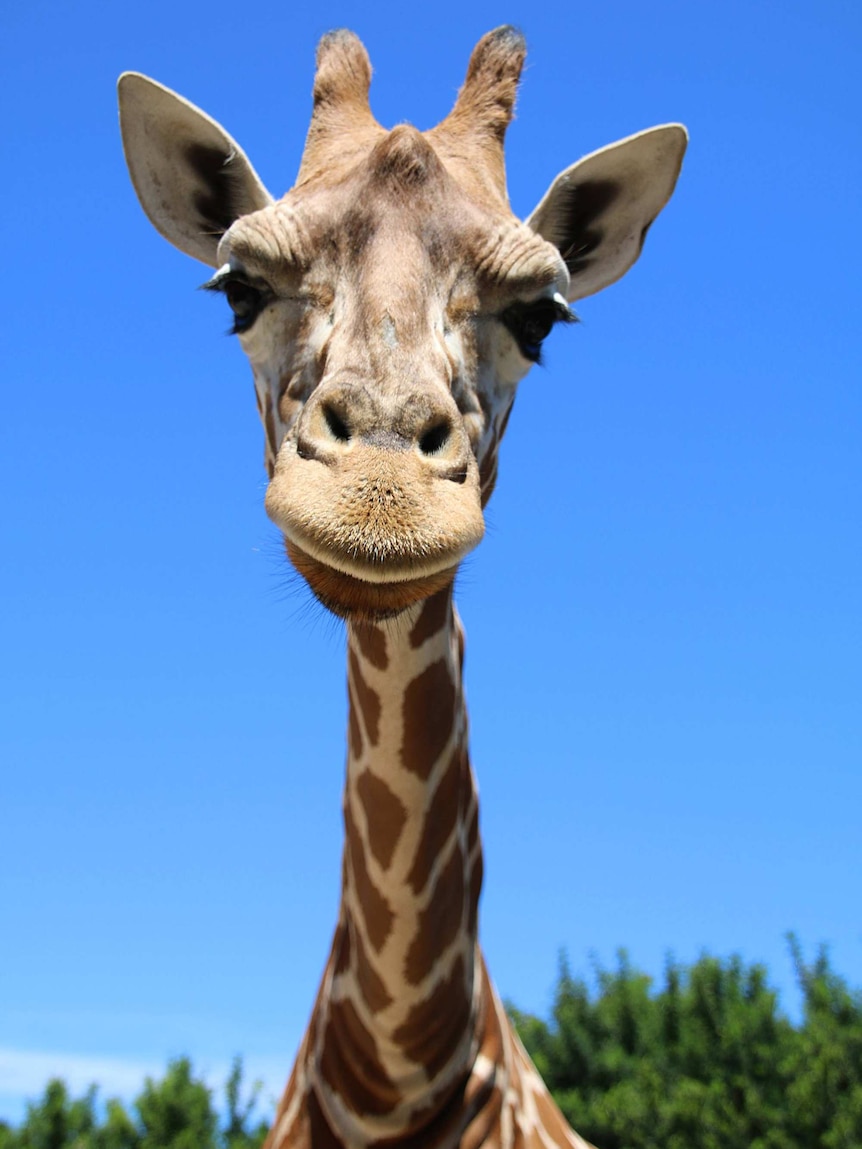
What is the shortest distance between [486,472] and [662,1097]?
7.23 m

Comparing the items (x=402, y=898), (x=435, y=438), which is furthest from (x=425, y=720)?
(x=435, y=438)

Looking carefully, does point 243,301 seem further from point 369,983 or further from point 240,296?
point 369,983

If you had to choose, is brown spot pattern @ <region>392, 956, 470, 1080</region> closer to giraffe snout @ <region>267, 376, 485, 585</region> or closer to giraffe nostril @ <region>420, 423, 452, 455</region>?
giraffe snout @ <region>267, 376, 485, 585</region>

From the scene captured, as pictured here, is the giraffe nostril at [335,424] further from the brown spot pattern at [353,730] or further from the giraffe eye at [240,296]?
the brown spot pattern at [353,730]

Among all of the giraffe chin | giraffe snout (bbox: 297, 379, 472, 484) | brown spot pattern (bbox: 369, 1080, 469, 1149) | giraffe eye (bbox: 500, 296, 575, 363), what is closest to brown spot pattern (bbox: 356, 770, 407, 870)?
brown spot pattern (bbox: 369, 1080, 469, 1149)

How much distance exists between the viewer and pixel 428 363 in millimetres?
3736

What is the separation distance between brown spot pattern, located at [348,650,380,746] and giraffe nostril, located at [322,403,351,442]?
1160 millimetres

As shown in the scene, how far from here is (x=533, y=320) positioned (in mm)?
4637

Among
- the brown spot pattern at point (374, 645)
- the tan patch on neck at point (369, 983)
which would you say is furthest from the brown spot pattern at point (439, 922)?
the brown spot pattern at point (374, 645)

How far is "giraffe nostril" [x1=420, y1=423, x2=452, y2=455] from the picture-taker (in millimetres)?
3486

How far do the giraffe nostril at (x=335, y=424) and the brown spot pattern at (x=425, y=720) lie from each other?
1.15 meters

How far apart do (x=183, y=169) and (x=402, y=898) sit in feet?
9.92

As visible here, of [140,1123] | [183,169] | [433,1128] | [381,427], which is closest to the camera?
[381,427]

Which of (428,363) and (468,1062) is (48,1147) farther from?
(428,363)
